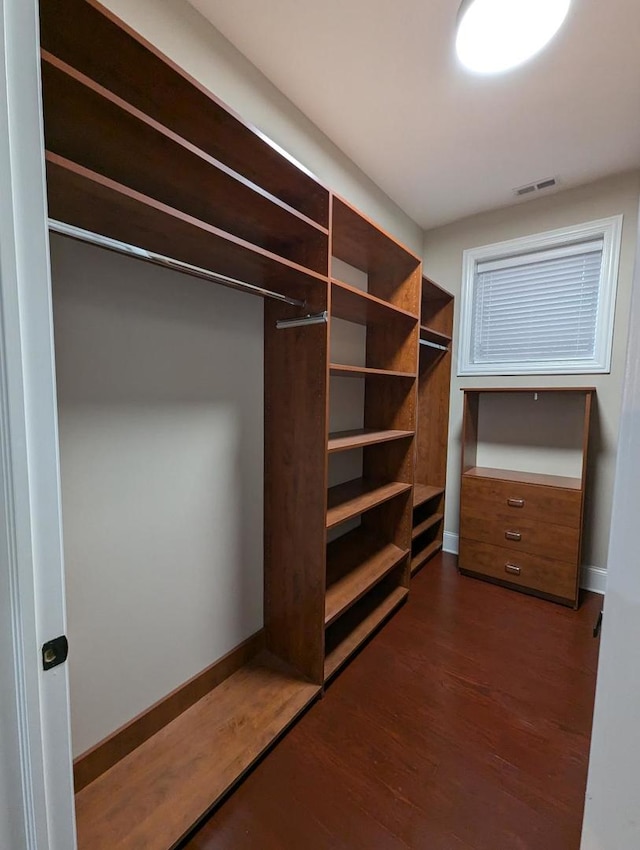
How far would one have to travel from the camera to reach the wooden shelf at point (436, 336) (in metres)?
2.64

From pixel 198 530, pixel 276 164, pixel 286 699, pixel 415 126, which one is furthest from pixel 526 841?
pixel 415 126

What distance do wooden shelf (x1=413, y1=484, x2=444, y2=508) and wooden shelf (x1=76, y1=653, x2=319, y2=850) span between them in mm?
1489

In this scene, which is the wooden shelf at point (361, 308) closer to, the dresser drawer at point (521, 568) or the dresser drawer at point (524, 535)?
the dresser drawer at point (524, 535)

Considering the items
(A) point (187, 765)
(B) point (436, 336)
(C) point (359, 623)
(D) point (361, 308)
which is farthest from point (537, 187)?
(A) point (187, 765)

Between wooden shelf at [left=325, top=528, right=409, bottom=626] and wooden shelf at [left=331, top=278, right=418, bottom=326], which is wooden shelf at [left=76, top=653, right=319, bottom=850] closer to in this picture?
wooden shelf at [left=325, top=528, right=409, bottom=626]

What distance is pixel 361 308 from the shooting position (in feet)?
6.44

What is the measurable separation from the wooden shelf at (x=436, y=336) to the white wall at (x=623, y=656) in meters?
2.25

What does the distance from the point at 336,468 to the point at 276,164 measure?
164 cm

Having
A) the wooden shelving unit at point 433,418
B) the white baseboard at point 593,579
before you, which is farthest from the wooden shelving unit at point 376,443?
the white baseboard at point 593,579

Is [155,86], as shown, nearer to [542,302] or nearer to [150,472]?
[150,472]

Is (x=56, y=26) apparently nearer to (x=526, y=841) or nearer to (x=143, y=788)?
(x=143, y=788)

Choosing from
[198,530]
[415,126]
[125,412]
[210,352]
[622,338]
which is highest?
[415,126]

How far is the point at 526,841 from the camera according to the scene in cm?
108

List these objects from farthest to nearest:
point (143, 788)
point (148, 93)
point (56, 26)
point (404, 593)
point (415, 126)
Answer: point (404, 593) → point (415, 126) → point (143, 788) → point (148, 93) → point (56, 26)
